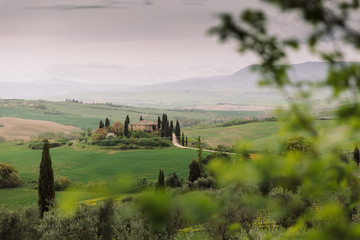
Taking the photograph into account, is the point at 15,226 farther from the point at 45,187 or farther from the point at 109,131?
the point at 109,131

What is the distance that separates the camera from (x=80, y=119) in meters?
67.6

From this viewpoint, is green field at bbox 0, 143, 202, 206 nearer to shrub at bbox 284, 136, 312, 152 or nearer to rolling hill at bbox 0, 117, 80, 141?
rolling hill at bbox 0, 117, 80, 141

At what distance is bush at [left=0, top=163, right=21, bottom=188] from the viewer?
906 inches

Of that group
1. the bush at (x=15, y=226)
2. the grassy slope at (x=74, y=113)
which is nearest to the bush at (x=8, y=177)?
the bush at (x=15, y=226)

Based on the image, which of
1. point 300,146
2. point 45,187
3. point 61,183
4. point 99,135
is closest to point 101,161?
point 99,135

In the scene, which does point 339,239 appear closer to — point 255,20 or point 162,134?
point 255,20

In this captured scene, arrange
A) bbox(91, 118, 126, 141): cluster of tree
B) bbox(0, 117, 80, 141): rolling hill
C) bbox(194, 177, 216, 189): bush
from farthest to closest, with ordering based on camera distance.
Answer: bbox(0, 117, 80, 141): rolling hill → bbox(91, 118, 126, 141): cluster of tree → bbox(194, 177, 216, 189): bush

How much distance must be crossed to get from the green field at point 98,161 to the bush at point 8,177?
190 cm

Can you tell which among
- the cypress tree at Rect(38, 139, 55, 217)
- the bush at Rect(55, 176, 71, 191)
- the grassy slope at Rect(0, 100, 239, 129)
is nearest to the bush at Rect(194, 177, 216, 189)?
the bush at Rect(55, 176, 71, 191)

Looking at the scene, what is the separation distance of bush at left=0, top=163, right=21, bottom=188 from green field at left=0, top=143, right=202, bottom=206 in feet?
6.22

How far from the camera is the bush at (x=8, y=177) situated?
75.5 feet

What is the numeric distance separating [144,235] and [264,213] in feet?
26.7

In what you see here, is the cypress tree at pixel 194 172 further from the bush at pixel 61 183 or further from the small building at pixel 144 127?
A: the small building at pixel 144 127

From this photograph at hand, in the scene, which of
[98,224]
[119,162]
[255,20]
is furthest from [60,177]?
[255,20]
